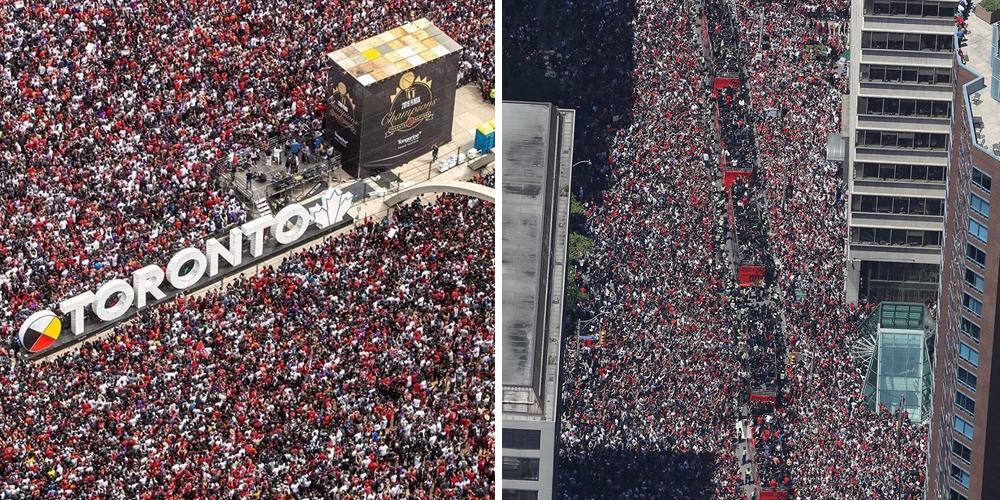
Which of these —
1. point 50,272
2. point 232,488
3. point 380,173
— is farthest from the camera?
point 380,173

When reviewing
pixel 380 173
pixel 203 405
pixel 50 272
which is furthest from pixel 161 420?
pixel 380 173

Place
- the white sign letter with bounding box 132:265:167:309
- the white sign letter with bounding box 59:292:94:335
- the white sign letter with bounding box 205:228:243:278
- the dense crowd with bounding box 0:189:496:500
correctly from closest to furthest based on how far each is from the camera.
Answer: the dense crowd with bounding box 0:189:496:500 < the white sign letter with bounding box 59:292:94:335 < the white sign letter with bounding box 132:265:167:309 < the white sign letter with bounding box 205:228:243:278

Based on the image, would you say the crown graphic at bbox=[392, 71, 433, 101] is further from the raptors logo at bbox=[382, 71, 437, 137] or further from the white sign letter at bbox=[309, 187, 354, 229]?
the white sign letter at bbox=[309, 187, 354, 229]

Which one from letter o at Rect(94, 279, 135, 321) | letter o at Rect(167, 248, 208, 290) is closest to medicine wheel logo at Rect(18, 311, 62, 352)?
letter o at Rect(94, 279, 135, 321)

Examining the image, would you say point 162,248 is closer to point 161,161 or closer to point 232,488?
point 161,161

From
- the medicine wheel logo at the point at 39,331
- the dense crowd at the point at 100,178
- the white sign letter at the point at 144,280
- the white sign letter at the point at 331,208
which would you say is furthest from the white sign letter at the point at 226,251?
the medicine wheel logo at the point at 39,331

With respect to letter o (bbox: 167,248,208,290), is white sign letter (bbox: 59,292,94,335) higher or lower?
lower
